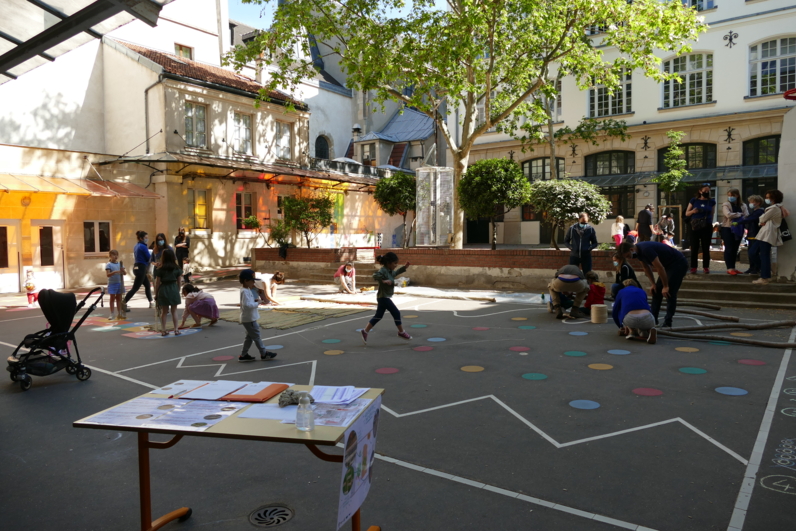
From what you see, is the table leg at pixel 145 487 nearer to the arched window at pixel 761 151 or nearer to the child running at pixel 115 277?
the child running at pixel 115 277

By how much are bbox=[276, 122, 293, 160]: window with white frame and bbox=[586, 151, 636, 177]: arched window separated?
16.4 metres

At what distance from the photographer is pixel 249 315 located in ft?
26.8

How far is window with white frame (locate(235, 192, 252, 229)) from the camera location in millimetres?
25328

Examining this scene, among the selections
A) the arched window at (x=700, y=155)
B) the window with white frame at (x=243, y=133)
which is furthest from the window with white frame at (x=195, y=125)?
the arched window at (x=700, y=155)

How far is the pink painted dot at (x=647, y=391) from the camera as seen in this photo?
625cm

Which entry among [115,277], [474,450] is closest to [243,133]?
[115,277]

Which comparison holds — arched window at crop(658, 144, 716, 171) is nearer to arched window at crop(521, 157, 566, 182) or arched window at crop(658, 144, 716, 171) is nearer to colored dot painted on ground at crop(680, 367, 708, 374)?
arched window at crop(521, 157, 566, 182)

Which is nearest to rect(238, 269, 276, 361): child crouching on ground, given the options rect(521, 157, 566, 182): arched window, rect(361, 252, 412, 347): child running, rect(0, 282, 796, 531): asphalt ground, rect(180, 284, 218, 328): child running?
rect(0, 282, 796, 531): asphalt ground

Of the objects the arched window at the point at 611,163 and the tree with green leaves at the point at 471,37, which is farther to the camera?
the arched window at the point at 611,163

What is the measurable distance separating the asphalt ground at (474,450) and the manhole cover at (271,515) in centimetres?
7

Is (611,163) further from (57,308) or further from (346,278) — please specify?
(57,308)

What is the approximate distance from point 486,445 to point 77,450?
355cm

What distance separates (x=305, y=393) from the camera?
335cm

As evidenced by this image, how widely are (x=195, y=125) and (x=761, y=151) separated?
25.5m
